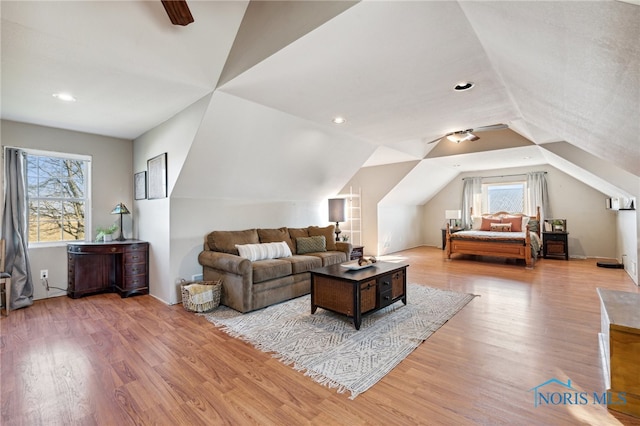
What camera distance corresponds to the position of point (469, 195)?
8.23 m

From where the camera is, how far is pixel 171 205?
373 cm

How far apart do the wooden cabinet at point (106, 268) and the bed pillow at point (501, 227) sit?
24.1ft

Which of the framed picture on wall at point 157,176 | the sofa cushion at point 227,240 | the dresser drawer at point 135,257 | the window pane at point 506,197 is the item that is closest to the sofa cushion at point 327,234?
the sofa cushion at point 227,240

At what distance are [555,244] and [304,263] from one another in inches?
246

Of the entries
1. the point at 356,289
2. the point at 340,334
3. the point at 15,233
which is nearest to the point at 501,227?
the point at 356,289

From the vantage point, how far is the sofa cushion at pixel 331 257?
14.0 feet

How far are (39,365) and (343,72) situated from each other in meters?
3.40

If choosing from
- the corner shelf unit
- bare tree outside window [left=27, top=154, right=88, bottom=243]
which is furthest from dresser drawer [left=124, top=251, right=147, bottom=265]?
the corner shelf unit

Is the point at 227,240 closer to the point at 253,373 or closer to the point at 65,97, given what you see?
the point at 253,373

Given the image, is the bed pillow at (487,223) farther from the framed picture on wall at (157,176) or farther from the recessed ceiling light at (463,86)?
the framed picture on wall at (157,176)

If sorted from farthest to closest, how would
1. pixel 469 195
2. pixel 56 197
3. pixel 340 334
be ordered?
1. pixel 469 195
2. pixel 56 197
3. pixel 340 334

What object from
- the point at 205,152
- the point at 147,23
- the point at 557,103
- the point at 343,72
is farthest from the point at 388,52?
the point at 205,152

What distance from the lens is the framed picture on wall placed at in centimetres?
381

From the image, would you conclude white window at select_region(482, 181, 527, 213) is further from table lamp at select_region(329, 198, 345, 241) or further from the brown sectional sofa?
the brown sectional sofa
